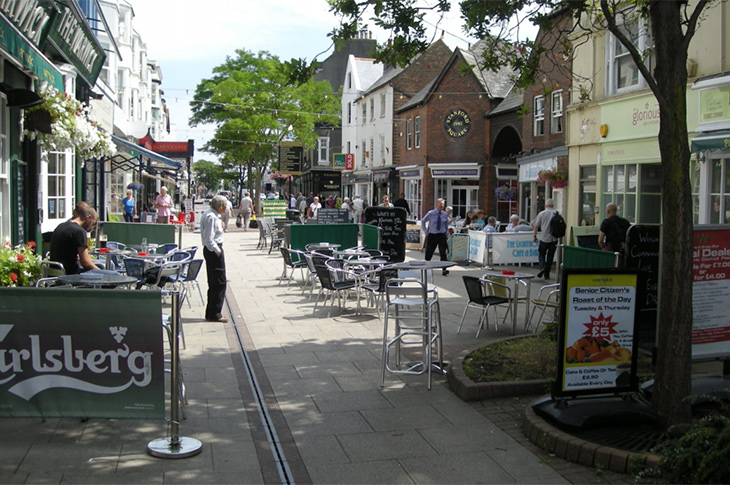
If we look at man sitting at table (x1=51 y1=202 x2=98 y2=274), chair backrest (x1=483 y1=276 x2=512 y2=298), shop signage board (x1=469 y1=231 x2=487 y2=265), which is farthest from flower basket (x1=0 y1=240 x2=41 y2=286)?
shop signage board (x1=469 y1=231 x2=487 y2=265)

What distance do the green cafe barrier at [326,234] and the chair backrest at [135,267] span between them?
5.95 metres

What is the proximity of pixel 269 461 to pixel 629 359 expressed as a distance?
3111 millimetres

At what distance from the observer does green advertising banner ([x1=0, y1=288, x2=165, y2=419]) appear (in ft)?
15.7

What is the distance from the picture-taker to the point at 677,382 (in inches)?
206

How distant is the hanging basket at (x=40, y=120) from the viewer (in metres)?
10.4

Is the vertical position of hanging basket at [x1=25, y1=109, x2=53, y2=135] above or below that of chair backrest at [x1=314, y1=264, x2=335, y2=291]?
above

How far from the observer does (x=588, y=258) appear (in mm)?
9617

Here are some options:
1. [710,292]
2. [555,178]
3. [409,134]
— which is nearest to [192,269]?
[710,292]

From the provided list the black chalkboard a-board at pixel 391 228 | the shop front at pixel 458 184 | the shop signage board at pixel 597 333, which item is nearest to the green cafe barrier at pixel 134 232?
the black chalkboard a-board at pixel 391 228

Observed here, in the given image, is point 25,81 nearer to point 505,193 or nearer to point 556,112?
point 556,112

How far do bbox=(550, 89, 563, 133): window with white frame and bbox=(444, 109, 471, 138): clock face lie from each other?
38.2 feet

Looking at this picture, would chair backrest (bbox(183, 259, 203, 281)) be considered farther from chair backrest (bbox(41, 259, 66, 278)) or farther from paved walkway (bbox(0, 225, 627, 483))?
chair backrest (bbox(41, 259, 66, 278))

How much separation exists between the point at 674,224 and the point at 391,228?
10974 mm

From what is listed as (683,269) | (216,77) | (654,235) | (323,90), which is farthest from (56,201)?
(216,77)
